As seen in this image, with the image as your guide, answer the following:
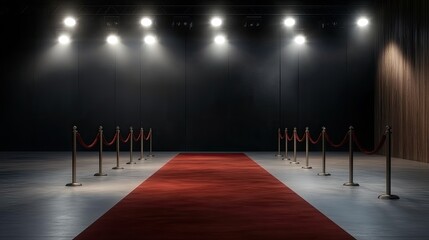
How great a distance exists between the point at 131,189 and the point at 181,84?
15511mm

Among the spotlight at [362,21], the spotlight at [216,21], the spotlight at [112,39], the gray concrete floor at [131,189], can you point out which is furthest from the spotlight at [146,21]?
the gray concrete floor at [131,189]

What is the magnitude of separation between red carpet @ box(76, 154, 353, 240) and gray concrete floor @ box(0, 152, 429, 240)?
23 cm

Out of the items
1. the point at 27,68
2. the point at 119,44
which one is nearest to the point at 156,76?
the point at 119,44

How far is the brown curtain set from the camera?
64.2 ft

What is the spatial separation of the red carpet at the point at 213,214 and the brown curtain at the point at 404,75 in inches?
340

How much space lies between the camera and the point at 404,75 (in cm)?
2150

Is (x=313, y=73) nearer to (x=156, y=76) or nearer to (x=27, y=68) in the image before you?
(x=156, y=76)

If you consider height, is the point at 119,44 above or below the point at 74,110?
above

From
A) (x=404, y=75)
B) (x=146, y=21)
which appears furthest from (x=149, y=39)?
(x=404, y=75)

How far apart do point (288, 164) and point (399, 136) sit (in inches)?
224

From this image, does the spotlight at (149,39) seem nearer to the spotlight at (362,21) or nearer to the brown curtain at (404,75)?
the spotlight at (362,21)

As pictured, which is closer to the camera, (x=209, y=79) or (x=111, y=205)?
(x=111, y=205)

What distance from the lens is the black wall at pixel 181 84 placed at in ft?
86.6

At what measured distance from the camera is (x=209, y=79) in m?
26.5
